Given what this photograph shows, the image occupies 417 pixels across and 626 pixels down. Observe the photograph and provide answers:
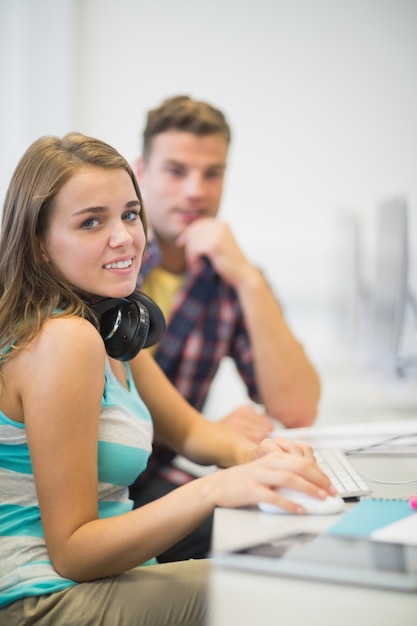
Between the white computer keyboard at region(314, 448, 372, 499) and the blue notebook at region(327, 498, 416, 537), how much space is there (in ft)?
0.08

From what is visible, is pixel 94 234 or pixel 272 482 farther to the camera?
pixel 94 234

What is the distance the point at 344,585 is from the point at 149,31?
8.04 ft

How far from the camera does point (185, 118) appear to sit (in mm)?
1919

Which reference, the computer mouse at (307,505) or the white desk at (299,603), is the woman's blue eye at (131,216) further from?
the white desk at (299,603)

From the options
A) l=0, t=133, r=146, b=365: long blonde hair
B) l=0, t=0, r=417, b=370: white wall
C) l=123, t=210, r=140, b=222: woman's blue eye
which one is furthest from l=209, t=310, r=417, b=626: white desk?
l=0, t=0, r=417, b=370: white wall

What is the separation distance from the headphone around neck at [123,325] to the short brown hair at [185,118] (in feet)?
2.84

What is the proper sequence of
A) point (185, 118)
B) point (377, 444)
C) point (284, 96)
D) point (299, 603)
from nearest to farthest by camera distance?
point (299, 603) < point (377, 444) < point (185, 118) < point (284, 96)

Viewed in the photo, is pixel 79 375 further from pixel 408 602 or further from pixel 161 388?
pixel 408 602

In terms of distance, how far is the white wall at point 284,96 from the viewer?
2711mm

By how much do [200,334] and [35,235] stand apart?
82 cm


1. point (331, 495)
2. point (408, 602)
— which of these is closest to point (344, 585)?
point (408, 602)

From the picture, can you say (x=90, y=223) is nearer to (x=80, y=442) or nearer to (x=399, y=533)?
(x=80, y=442)

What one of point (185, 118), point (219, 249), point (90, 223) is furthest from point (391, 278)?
point (90, 223)

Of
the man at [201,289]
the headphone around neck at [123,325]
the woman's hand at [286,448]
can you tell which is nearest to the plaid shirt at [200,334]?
the man at [201,289]
